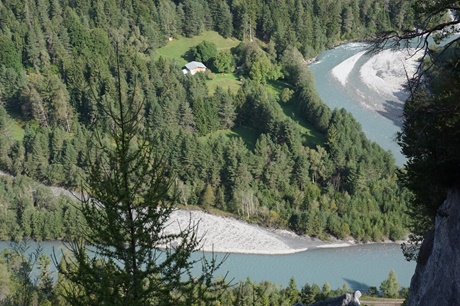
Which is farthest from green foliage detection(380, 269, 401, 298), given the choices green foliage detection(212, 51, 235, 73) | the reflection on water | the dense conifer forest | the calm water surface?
green foliage detection(212, 51, 235, 73)

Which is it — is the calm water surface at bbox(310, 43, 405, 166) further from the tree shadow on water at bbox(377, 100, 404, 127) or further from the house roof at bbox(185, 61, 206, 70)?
the house roof at bbox(185, 61, 206, 70)

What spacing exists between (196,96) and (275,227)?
1521 cm

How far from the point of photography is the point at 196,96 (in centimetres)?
4372

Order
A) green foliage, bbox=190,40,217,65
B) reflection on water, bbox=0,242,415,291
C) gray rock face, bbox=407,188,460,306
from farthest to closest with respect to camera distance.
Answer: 1. green foliage, bbox=190,40,217,65
2. reflection on water, bbox=0,242,415,291
3. gray rock face, bbox=407,188,460,306

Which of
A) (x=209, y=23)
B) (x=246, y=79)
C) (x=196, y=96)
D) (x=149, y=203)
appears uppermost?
(x=209, y=23)

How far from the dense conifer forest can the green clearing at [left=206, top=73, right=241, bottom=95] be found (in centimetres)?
63

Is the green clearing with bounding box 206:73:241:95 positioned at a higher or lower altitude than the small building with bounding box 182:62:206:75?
lower

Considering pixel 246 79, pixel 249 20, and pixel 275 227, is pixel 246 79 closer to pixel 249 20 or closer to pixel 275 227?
pixel 249 20

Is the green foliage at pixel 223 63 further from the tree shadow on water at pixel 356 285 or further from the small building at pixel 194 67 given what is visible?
the tree shadow on water at pixel 356 285

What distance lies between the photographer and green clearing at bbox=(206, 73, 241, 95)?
162ft

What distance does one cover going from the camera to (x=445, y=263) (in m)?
8.31

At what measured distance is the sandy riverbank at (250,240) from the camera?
31.5 m

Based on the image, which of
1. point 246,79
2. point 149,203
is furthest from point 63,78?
point 149,203

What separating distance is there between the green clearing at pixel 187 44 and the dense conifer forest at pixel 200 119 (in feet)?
2.58
